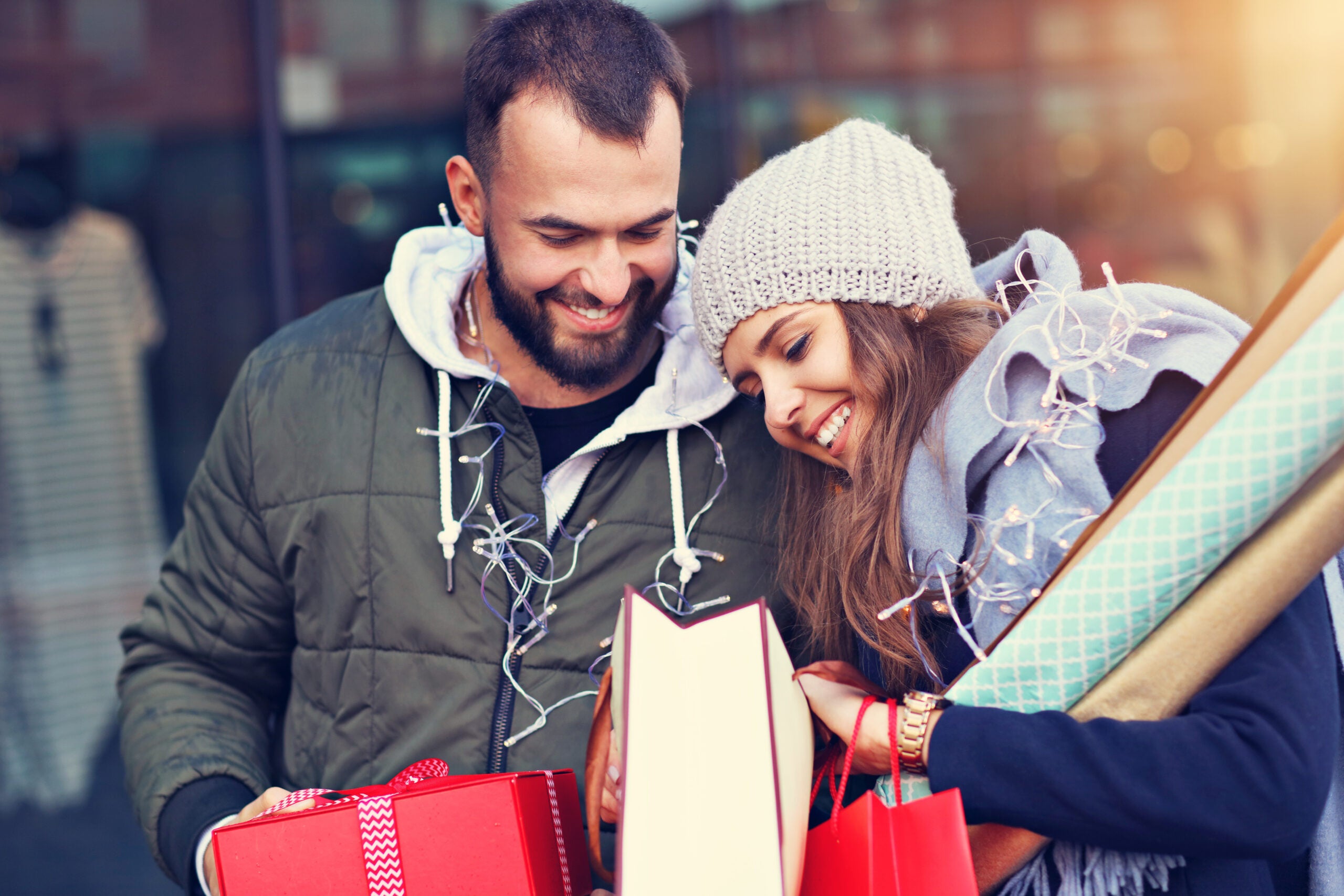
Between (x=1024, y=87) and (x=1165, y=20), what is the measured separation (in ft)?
2.28

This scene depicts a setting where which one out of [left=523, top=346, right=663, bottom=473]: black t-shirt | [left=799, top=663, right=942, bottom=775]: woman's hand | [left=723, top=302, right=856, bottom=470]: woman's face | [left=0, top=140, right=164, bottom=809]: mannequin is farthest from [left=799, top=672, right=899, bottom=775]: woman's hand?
[left=0, top=140, right=164, bottom=809]: mannequin

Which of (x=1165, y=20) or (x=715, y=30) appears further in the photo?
(x=1165, y=20)

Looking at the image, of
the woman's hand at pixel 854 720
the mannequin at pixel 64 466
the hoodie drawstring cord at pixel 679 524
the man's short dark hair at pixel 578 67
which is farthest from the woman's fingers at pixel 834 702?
the mannequin at pixel 64 466

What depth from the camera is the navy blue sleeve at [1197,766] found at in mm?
1315

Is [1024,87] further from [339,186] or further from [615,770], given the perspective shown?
[615,770]

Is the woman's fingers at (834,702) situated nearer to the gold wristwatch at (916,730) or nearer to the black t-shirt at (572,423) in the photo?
the gold wristwatch at (916,730)

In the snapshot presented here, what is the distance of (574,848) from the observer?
1.60 m

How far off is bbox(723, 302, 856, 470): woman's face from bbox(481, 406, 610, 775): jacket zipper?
1.59ft

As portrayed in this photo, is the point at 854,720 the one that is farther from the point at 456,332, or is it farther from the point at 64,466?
the point at 64,466

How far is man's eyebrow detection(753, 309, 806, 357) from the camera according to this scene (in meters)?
1.83

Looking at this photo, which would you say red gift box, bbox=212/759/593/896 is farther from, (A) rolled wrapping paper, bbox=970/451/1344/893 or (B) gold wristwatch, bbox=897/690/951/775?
(A) rolled wrapping paper, bbox=970/451/1344/893

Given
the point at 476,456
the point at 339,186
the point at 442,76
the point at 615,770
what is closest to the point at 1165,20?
the point at 442,76

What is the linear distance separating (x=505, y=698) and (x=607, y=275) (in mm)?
805

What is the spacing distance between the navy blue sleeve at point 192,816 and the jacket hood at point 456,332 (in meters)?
0.88
